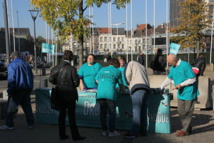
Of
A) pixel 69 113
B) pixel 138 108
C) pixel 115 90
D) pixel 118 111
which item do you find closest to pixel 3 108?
pixel 69 113

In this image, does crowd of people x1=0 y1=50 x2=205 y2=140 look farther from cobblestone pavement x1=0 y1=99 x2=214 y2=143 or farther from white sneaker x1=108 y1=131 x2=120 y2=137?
cobblestone pavement x1=0 y1=99 x2=214 y2=143

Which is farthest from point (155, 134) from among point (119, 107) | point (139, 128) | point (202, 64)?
point (202, 64)

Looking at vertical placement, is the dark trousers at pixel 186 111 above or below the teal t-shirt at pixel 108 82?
below

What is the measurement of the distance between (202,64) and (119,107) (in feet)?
18.0

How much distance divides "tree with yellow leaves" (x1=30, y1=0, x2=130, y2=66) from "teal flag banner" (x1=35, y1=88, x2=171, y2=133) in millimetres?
7341

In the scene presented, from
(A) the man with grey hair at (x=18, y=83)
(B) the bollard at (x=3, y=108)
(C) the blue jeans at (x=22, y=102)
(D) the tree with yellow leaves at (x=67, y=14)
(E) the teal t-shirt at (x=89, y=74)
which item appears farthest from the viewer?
(D) the tree with yellow leaves at (x=67, y=14)

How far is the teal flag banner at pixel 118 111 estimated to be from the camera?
6262 millimetres

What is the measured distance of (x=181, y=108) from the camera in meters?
6.09

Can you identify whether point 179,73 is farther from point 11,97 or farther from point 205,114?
point 11,97

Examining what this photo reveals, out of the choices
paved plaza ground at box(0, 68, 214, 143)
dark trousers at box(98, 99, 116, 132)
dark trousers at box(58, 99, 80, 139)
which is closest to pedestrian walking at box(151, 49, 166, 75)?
paved plaza ground at box(0, 68, 214, 143)

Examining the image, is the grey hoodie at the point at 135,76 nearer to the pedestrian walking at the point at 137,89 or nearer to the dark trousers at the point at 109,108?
the pedestrian walking at the point at 137,89

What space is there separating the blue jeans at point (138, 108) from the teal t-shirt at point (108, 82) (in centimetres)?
44

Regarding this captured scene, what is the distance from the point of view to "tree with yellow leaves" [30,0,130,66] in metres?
13.8

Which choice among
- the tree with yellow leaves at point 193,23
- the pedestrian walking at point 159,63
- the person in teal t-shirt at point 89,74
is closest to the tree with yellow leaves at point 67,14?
the pedestrian walking at point 159,63
